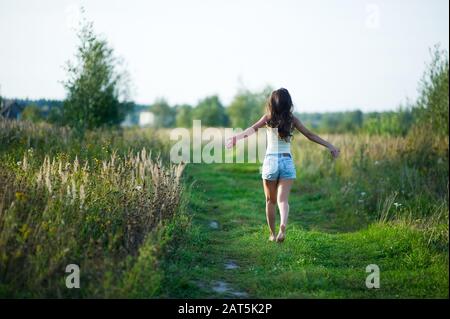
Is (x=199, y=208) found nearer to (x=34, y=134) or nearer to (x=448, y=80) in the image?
(x=34, y=134)

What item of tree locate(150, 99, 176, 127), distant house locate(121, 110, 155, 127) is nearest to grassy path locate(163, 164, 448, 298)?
distant house locate(121, 110, 155, 127)

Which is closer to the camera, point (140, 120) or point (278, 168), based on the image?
point (278, 168)

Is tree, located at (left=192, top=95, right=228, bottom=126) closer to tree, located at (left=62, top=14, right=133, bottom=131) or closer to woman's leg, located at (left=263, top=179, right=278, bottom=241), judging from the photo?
tree, located at (left=62, top=14, right=133, bottom=131)

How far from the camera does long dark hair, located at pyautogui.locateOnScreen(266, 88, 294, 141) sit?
304 inches

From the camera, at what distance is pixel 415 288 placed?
6.12m

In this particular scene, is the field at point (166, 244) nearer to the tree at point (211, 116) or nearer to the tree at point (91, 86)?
the tree at point (91, 86)

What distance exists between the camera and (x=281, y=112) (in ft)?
25.5

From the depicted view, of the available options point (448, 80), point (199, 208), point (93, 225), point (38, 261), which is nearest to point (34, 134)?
point (199, 208)

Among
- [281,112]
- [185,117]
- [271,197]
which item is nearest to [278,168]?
[271,197]

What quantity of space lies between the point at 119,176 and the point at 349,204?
6.86 m

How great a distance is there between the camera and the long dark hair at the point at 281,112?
25.3ft

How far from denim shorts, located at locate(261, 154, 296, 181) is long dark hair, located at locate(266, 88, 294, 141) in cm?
31

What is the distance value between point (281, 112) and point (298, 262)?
87.2 inches

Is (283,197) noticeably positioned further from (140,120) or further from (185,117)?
(185,117)
